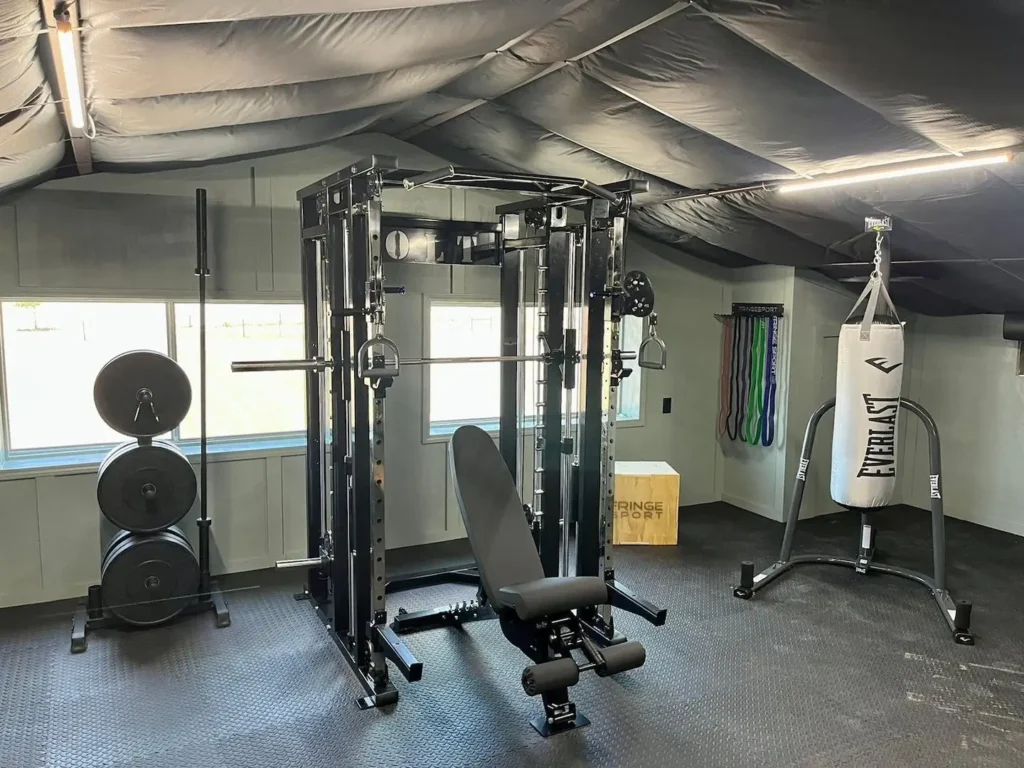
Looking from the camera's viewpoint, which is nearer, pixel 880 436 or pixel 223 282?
pixel 880 436

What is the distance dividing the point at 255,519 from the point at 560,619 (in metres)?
2.15

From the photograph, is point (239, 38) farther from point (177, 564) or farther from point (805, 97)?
point (177, 564)

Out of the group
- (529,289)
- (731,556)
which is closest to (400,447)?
(529,289)

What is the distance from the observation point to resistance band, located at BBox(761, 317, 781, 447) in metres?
5.12

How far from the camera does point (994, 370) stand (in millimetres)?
5102

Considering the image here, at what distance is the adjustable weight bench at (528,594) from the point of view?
2637 mm

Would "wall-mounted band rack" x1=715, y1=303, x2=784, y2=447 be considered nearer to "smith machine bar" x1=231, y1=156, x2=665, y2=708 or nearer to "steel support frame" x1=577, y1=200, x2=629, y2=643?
"smith machine bar" x1=231, y1=156, x2=665, y2=708

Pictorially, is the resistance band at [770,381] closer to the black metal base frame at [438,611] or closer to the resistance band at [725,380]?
the resistance band at [725,380]

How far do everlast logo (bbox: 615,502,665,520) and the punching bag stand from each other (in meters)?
1.20

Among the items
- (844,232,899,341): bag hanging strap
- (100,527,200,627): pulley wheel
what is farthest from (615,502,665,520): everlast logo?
(100,527,200,627): pulley wheel

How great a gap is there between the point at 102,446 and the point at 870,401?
13.1ft

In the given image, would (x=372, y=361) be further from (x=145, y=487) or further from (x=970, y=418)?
(x=970, y=418)

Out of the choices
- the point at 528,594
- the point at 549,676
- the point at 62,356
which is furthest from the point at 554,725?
the point at 62,356

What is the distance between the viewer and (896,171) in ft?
9.50
